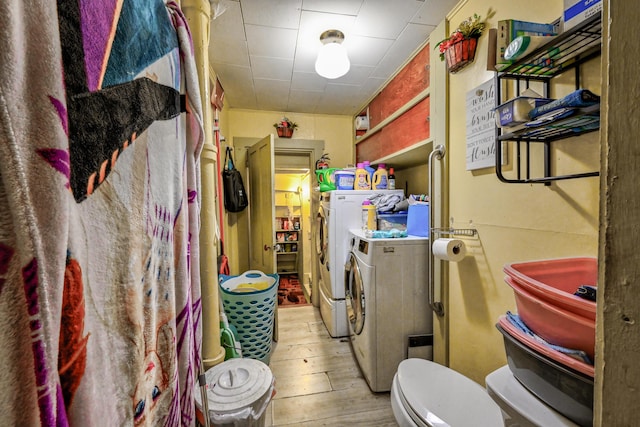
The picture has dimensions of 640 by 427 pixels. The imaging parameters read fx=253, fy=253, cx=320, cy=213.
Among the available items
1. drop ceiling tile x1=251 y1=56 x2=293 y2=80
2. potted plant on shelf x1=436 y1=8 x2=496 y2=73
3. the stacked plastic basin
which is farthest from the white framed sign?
drop ceiling tile x1=251 y1=56 x2=293 y2=80

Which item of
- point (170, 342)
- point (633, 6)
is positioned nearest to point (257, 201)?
point (170, 342)

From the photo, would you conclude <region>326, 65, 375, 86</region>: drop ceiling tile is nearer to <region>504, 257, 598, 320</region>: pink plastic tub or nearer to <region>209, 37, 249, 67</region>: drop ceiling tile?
<region>209, 37, 249, 67</region>: drop ceiling tile

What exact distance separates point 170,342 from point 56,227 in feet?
1.23

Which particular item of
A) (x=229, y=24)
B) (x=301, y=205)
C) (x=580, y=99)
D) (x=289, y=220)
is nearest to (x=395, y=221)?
(x=580, y=99)

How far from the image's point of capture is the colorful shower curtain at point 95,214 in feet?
→ 0.81

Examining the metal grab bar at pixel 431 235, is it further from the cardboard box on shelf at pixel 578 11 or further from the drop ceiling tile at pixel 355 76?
the drop ceiling tile at pixel 355 76

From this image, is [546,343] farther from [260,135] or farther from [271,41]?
[260,135]

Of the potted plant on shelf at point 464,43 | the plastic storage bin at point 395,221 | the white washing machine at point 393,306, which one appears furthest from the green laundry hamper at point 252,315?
the potted plant on shelf at point 464,43

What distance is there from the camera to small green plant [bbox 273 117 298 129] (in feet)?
9.71

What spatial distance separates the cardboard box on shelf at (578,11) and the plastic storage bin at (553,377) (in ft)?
2.83

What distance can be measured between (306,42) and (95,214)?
6.05 ft

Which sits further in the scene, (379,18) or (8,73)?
(379,18)

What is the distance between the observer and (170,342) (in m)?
0.54

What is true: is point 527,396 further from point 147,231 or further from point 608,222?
point 147,231
